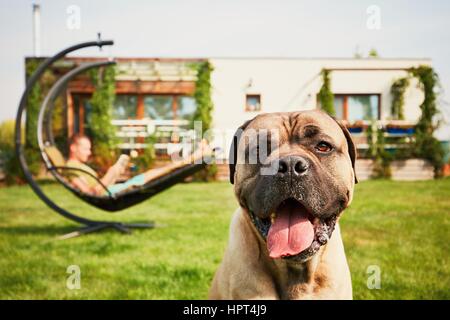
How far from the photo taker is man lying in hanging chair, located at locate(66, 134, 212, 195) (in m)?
4.65

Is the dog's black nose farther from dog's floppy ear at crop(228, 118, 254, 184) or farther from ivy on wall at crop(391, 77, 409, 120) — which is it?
ivy on wall at crop(391, 77, 409, 120)

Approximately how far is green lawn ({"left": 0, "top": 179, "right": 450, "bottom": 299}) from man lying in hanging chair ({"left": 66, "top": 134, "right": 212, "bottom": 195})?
669 mm

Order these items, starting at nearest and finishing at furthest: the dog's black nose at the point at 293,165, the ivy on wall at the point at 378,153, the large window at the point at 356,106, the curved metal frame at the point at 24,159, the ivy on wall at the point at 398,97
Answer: the dog's black nose at the point at 293,165 → the curved metal frame at the point at 24,159 → the ivy on wall at the point at 378,153 → the large window at the point at 356,106 → the ivy on wall at the point at 398,97

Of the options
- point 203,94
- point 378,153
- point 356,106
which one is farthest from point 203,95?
point 378,153

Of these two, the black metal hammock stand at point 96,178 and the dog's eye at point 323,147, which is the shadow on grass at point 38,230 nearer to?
the black metal hammock stand at point 96,178

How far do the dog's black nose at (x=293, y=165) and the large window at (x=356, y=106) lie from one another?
5.72 meters

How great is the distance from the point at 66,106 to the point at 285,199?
42.7ft

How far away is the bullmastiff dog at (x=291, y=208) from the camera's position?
1.78 metres

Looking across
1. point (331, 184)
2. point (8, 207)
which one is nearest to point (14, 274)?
point (331, 184)

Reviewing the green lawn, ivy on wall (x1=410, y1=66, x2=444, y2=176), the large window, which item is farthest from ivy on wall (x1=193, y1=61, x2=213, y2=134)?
ivy on wall (x1=410, y1=66, x2=444, y2=176)

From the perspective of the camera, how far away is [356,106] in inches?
321

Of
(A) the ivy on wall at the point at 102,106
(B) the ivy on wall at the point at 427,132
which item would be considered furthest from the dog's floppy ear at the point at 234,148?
(A) the ivy on wall at the point at 102,106

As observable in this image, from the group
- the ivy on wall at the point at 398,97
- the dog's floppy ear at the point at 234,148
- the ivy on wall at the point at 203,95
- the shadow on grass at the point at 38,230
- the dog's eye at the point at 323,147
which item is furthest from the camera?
the ivy on wall at the point at 203,95

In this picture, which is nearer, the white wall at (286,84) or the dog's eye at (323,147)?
the dog's eye at (323,147)
